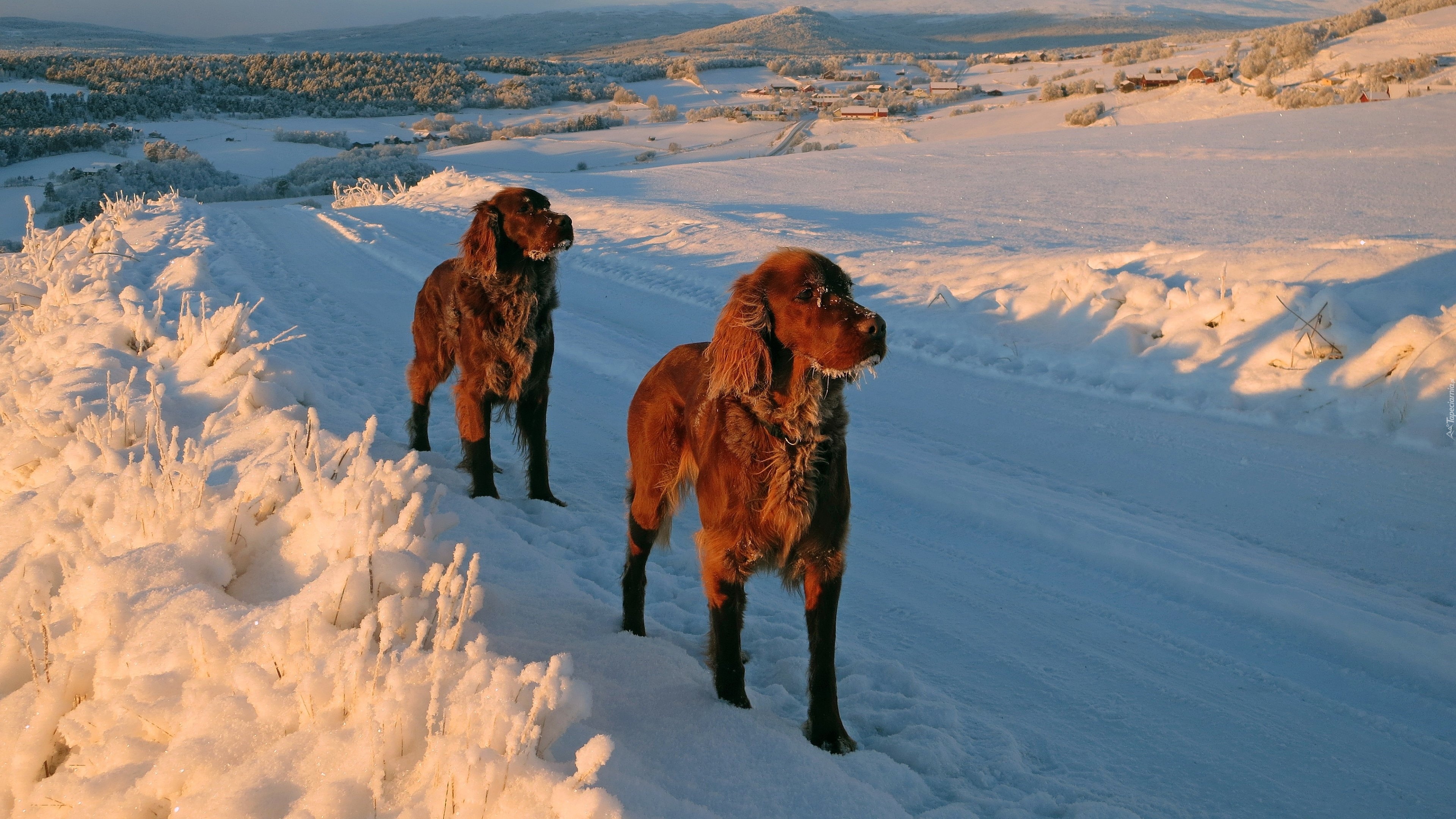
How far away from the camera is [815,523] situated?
10.0 ft

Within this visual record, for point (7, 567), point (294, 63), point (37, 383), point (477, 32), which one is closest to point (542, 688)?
point (7, 567)

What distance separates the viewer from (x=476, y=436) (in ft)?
18.0

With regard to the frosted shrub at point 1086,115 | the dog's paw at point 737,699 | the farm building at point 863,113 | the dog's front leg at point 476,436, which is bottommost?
the dog's paw at point 737,699

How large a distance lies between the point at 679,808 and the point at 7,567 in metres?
3.12

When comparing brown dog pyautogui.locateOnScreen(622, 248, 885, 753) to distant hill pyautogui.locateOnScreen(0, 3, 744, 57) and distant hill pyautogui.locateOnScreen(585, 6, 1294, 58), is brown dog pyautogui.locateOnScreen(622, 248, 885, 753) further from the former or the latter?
distant hill pyautogui.locateOnScreen(0, 3, 744, 57)

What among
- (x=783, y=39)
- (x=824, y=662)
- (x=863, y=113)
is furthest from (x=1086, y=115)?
(x=783, y=39)

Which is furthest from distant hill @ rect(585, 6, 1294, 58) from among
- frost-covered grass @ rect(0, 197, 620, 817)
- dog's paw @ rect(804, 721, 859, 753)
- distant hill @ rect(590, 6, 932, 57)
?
dog's paw @ rect(804, 721, 859, 753)

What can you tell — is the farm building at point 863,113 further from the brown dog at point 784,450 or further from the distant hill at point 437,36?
the distant hill at point 437,36

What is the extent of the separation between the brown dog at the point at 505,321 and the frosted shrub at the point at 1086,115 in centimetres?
2656

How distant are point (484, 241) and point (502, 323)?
522 millimetres

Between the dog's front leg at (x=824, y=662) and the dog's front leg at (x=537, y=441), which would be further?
the dog's front leg at (x=537, y=441)

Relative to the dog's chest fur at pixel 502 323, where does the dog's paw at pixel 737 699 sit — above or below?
below

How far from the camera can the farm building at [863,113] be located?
3591cm

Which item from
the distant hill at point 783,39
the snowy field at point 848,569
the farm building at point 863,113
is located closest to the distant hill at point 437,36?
the distant hill at point 783,39
